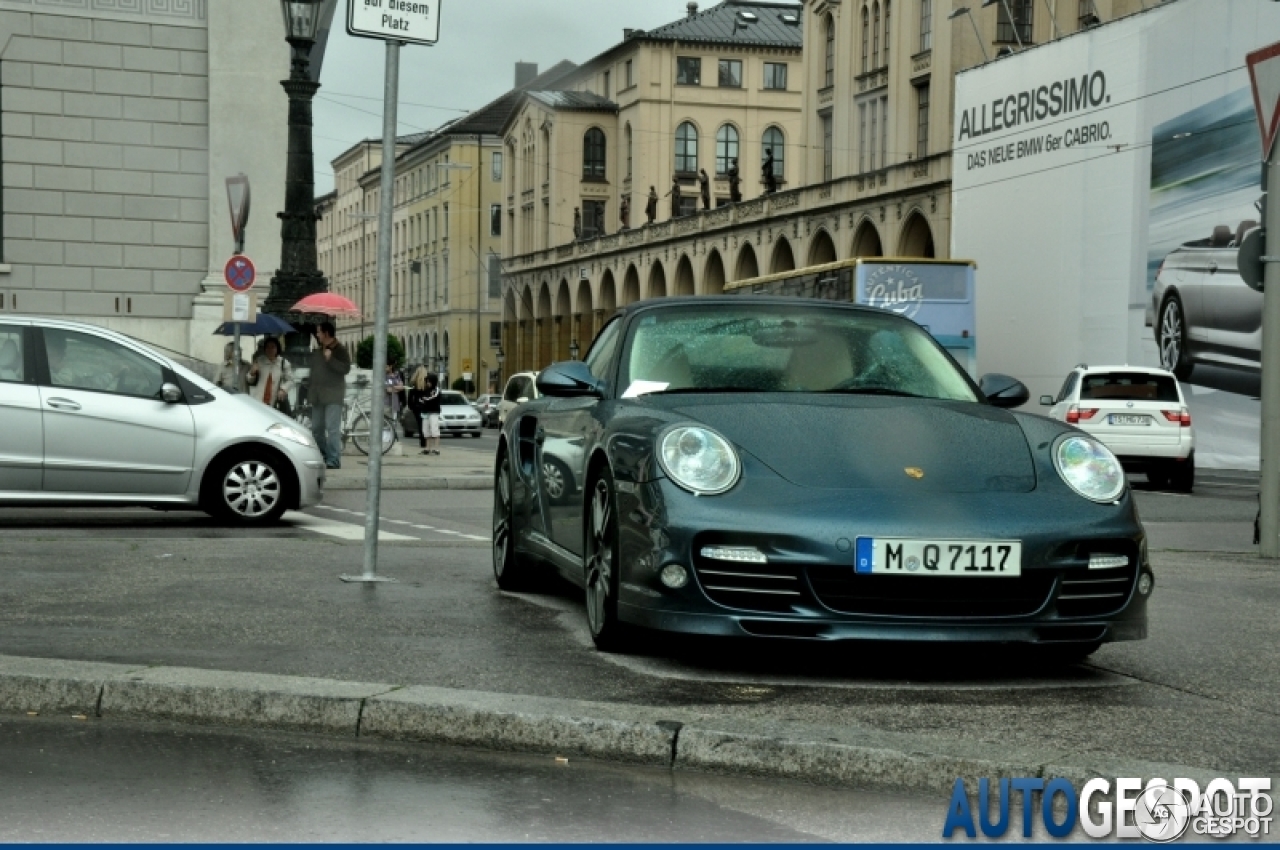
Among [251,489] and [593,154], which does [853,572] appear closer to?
[251,489]

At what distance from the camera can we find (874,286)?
115 ft

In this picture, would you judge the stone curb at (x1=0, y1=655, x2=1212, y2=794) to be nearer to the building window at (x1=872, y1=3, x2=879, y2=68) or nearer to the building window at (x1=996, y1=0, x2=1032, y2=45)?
the building window at (x1=996, y1=0, x2=1032, y2=45)

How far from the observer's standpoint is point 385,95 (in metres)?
9.41

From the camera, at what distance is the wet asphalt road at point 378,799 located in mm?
4473

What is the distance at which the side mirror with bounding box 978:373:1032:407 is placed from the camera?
25.2 feet

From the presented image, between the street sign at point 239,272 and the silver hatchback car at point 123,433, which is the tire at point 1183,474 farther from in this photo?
the silver hatchback car at point 123,433

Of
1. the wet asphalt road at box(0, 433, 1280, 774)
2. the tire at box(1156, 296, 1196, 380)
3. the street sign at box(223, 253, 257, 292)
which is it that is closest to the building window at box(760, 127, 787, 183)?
the tire at box(1156, 296, 1196, 380)

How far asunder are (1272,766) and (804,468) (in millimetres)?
1987

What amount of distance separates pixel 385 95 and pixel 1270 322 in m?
6.45

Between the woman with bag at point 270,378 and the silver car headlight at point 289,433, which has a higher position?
the woman with bag at point 270,378

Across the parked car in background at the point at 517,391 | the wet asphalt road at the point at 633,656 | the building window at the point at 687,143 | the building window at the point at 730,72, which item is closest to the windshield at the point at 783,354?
the wet asphalt road at the point at 633,656

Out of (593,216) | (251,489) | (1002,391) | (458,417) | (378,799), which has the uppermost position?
(593,216)

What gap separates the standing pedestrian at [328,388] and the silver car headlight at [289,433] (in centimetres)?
830

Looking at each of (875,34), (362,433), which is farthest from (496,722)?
(875,34)
